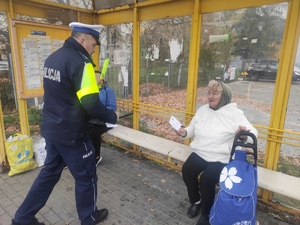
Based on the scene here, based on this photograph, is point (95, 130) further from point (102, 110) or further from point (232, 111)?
point (232, 111)

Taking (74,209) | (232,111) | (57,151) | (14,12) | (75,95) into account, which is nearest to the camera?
(75,95)

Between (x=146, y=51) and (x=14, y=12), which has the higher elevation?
(x=14, y=12)

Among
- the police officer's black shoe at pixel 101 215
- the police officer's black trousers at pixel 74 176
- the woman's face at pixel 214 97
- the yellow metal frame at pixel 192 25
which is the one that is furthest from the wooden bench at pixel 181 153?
the police officer's black trousers at pixel 74 176

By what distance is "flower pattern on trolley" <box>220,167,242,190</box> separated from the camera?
76.2 inches

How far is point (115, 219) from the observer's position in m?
2.52

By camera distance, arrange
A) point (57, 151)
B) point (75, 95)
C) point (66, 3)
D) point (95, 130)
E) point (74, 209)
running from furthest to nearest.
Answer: point (66, 3) < point (95, 130) < point (74, 209) < point (57, 151) < point (75, 95)

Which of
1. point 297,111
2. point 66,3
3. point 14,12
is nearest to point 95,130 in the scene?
point 14,12

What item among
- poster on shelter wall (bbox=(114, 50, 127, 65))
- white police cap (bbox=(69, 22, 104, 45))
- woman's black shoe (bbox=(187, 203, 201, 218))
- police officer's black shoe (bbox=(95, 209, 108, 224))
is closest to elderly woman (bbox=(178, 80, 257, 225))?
woman's black shoe (bbox=(187, 203, 201, 218))

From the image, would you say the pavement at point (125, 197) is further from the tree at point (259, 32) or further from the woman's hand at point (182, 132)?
the tree at point (259, 32)

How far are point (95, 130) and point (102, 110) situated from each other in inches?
63.2

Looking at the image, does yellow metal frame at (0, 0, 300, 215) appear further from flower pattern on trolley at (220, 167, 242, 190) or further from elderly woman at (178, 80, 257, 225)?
flower pattern on trolley at (220, 167, 242, 190)

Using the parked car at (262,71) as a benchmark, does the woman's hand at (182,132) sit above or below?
below

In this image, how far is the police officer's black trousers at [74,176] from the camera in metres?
2.12

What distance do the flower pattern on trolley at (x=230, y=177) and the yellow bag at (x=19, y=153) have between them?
2930 millimetres
